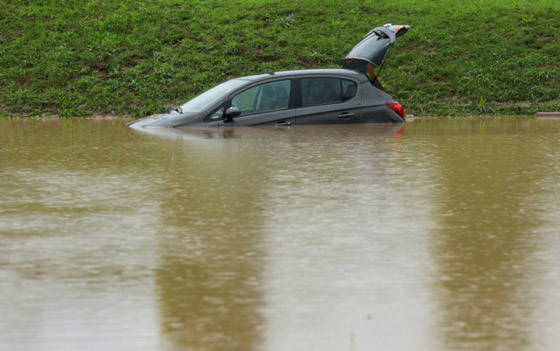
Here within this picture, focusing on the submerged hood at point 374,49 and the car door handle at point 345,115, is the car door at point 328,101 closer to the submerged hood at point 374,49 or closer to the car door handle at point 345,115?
the car door handle at point 345,115

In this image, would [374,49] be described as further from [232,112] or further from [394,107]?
[232,112]

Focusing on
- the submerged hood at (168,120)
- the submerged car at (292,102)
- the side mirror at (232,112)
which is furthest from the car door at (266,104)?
the submerged hood at (168,120)

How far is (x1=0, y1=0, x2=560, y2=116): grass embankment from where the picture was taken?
2277 cm

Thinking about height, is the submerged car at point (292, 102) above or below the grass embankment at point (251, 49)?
below

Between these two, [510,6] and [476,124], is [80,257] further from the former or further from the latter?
[510,6]

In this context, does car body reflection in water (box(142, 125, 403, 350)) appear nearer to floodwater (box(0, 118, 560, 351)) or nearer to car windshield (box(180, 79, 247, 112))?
floodwater (box(0, 118, 560, 351))

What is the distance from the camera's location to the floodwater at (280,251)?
440 cm

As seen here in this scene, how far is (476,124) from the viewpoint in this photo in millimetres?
18688

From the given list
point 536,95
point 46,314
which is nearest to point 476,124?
point 536,95

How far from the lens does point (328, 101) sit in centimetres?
1602

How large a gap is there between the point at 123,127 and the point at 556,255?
41.7ft

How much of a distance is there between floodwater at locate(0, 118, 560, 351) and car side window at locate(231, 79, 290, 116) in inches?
132

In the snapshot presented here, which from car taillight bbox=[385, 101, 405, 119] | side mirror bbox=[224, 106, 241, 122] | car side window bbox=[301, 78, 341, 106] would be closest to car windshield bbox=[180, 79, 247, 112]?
side mirror bbox=[224, 106, 241, 122]

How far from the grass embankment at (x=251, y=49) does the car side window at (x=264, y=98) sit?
6.63 metres
